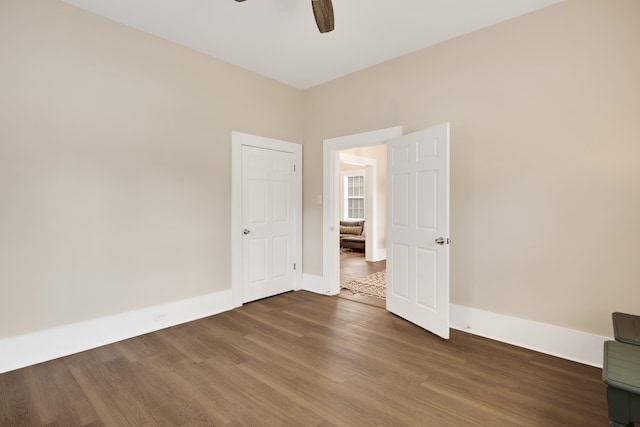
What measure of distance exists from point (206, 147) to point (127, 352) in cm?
215

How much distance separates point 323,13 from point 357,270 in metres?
4.60

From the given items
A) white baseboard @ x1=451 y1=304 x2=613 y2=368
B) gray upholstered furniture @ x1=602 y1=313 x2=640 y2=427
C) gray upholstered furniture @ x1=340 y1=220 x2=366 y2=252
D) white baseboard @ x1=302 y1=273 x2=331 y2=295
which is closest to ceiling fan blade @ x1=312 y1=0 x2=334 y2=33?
gray upholstered furniture @ x1=602 y1=313 x2=640 y2=427

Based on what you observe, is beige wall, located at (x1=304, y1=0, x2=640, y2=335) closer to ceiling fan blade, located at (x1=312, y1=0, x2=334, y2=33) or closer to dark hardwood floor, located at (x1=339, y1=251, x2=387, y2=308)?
dark hardwood floor, located at (x1=339, y1=251, x2=387, y2=308)

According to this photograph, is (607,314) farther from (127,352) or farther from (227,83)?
(227,83)

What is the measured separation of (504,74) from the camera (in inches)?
112

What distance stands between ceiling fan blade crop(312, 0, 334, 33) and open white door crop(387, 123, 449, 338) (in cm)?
135

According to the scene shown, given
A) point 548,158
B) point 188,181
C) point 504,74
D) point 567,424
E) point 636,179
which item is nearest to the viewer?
point 567,424

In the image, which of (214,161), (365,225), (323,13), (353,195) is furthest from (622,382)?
(353,195)

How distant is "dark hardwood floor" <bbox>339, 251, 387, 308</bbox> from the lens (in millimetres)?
4072

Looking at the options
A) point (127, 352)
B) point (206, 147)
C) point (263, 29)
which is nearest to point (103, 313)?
point (127, 352)

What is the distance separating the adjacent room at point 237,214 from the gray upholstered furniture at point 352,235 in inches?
176

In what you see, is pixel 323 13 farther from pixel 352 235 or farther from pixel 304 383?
pixel 352 235

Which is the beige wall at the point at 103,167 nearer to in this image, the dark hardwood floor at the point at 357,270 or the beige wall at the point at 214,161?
the beige wall at the point at 214,161

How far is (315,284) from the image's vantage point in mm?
4477
